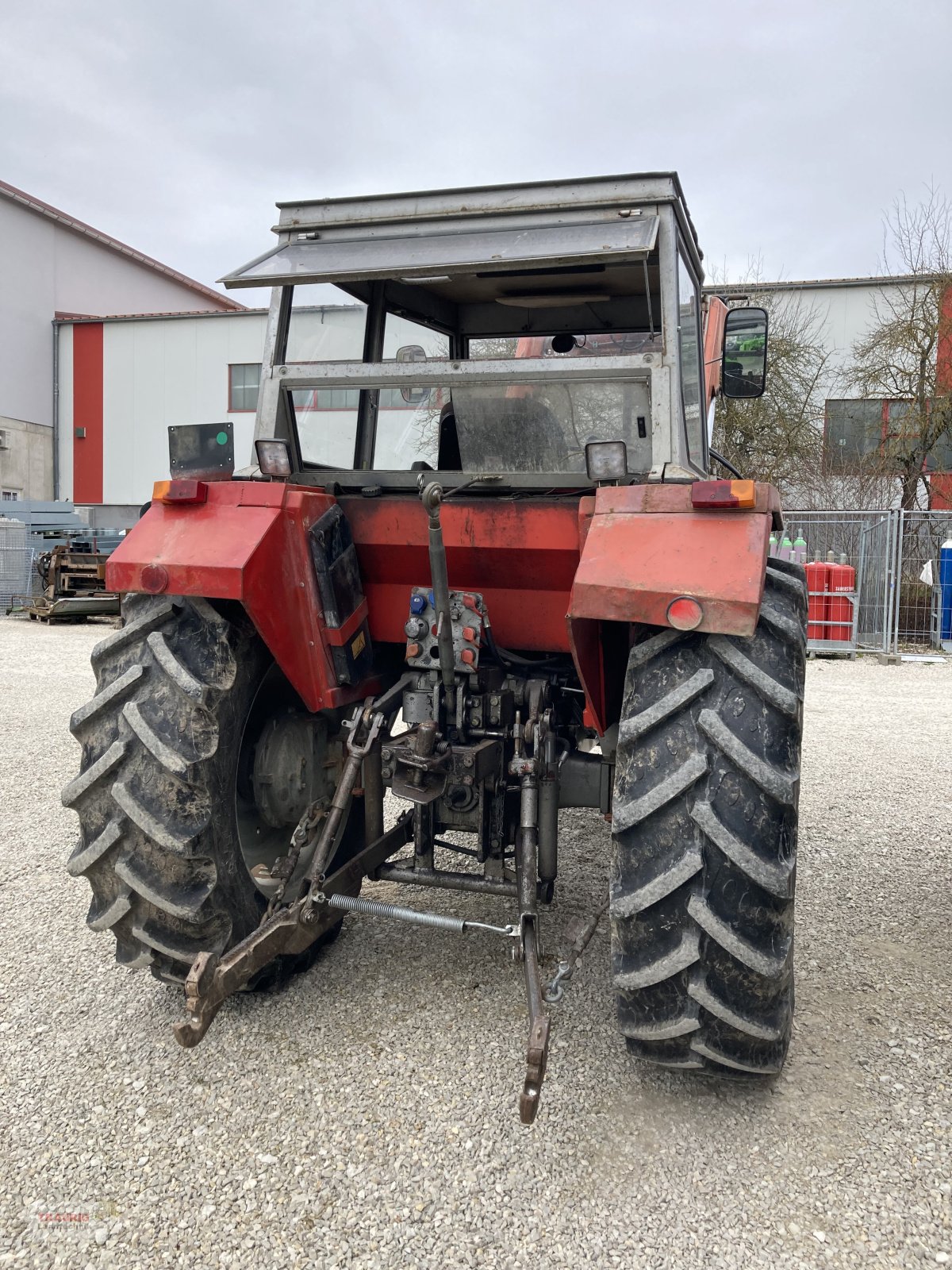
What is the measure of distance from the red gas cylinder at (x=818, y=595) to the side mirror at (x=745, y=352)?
955 centimetres

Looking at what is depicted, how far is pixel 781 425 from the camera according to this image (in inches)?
739

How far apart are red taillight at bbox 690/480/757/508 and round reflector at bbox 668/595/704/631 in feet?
0.91

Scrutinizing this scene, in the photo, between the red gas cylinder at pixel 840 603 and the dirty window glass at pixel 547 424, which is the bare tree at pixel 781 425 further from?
the dirty window glass at pixel 547 424

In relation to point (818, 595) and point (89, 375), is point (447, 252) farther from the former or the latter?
point (89, 375)

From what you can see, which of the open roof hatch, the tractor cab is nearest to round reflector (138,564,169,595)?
the tractor cab

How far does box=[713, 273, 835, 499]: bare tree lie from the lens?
1848 centimetres

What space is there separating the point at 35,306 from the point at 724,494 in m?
28.2

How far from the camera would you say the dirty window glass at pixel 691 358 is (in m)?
3.05

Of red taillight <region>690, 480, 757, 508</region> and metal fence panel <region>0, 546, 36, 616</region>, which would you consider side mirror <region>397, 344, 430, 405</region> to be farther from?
metal fence panel <region>0, 546, 36, 616</region>

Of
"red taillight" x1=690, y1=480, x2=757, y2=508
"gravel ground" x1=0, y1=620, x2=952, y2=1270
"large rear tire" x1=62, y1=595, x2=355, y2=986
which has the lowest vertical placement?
"gravel ground" x1=0, y1=620, x2=952, y2=1270

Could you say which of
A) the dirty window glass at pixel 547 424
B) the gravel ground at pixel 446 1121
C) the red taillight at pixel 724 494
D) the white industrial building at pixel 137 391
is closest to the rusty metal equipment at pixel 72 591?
the white industrial building at pixel 137 391

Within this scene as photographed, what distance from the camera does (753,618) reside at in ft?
7.13

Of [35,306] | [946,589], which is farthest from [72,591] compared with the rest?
[946,589]

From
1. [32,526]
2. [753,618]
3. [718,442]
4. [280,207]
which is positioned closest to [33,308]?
[32,526]
